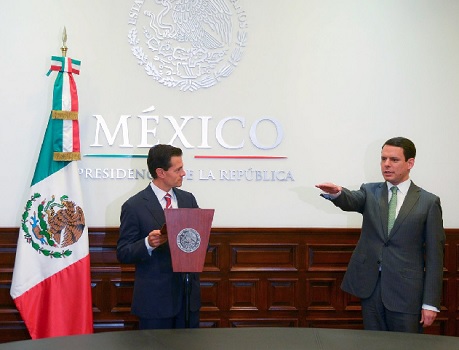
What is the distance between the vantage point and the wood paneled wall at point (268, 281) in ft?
13.6

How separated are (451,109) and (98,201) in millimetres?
2702

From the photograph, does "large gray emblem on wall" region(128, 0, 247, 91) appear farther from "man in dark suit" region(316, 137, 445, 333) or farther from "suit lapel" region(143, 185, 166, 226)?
"man in dark suit" region(316, 137, 445, 333)

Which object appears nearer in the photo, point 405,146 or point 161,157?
point 161,157

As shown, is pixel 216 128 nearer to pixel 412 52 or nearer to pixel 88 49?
pixel 88 49

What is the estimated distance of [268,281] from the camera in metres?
4.26

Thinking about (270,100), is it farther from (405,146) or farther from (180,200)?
(180,200)

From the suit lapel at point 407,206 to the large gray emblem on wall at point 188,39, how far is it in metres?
1.67

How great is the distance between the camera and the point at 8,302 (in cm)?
409

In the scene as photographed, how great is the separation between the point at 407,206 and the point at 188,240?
4.36 ft

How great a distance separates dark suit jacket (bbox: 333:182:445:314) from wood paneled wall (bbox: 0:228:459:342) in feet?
3.27

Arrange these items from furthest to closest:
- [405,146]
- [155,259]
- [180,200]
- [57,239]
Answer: [57,239] < [405,146] < [180,200] < [155,259]

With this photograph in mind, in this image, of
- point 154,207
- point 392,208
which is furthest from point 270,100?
point 154,207

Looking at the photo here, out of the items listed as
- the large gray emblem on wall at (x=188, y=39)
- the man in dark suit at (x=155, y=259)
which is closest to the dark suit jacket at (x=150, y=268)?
the man in dark suit at (x=155, y=259)

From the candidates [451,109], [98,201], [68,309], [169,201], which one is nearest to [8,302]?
[68,309]
